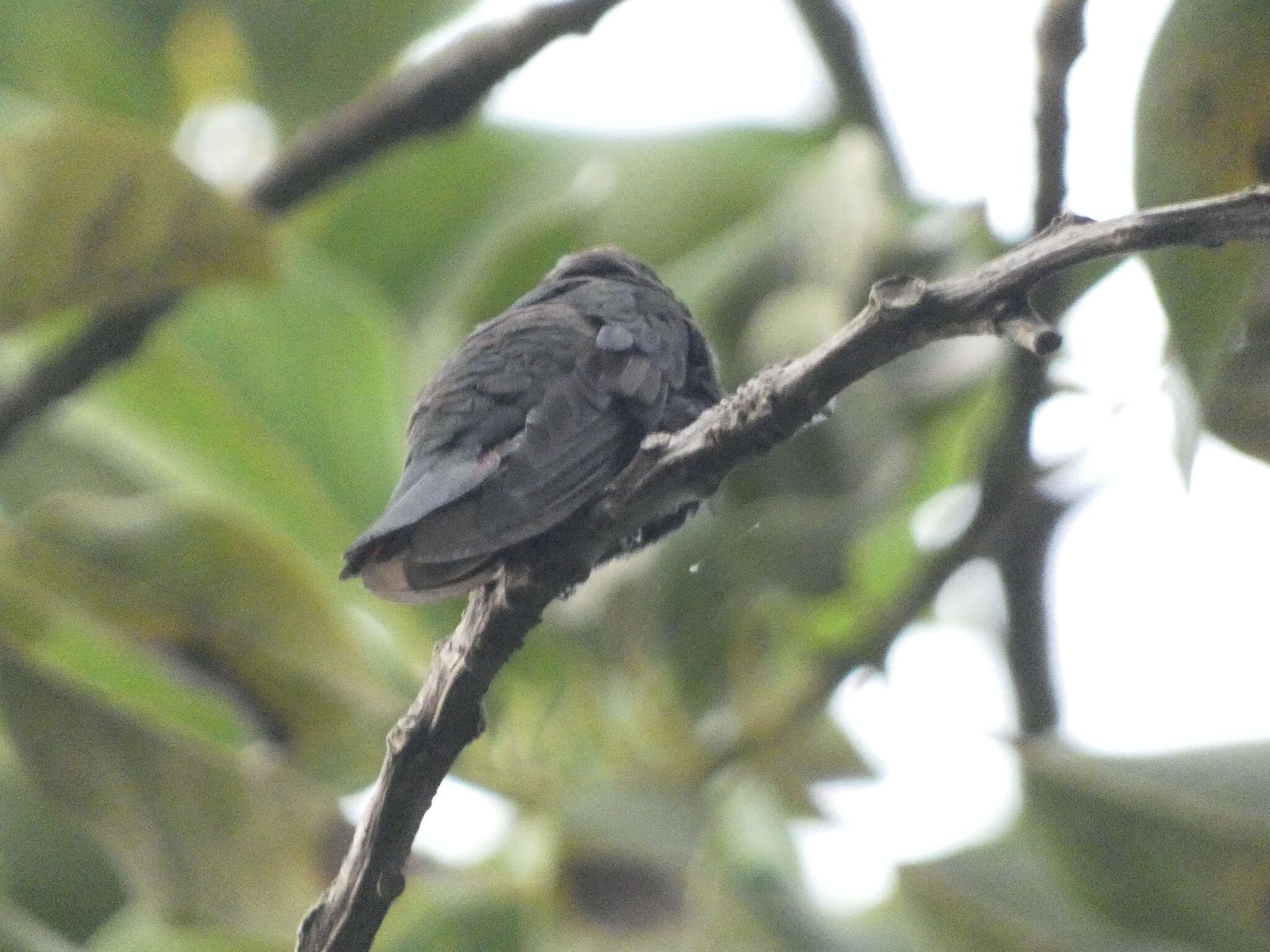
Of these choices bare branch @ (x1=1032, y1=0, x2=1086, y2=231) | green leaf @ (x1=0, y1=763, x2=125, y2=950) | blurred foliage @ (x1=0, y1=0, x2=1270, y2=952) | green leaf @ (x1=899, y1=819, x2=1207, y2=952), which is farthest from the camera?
green leaf @ (x1=0, y1=763, x2=125, y2=950)

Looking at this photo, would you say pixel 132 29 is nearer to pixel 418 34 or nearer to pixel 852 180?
pixel 418 34

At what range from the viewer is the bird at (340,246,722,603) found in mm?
1676

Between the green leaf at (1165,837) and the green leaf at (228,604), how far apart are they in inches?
47.6

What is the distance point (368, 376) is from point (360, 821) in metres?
1.77

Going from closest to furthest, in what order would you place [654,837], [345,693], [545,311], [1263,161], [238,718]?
[1263,161] → [545,311] → [654,837] → [345,693] → [238,718]

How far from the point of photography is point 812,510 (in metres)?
2.89

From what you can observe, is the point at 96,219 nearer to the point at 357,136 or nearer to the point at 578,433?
the point at 357,136

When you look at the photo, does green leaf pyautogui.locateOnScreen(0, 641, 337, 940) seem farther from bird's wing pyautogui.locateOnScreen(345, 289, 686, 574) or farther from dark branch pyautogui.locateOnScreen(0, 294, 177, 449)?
bird's wing pyautogui.locateOnScreen(345, 289, 686, 574)

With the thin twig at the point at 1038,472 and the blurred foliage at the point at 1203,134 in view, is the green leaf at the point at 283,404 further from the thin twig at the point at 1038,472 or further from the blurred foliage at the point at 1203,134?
the blurred foliage at the point at 1203,134

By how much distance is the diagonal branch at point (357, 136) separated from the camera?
280 cm

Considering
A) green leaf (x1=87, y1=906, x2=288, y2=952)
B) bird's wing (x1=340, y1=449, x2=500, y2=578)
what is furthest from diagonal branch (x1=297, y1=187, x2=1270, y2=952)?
green leaf (x1=87, y1=906, x2=288, y2=952)

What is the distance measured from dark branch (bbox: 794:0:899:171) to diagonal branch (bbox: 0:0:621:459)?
3.35ft

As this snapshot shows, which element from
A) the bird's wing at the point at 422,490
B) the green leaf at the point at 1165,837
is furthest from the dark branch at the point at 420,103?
the green leaf at the point at 1165,837

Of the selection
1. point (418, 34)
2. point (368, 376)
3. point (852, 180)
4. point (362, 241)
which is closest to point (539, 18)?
point (852, 180)
